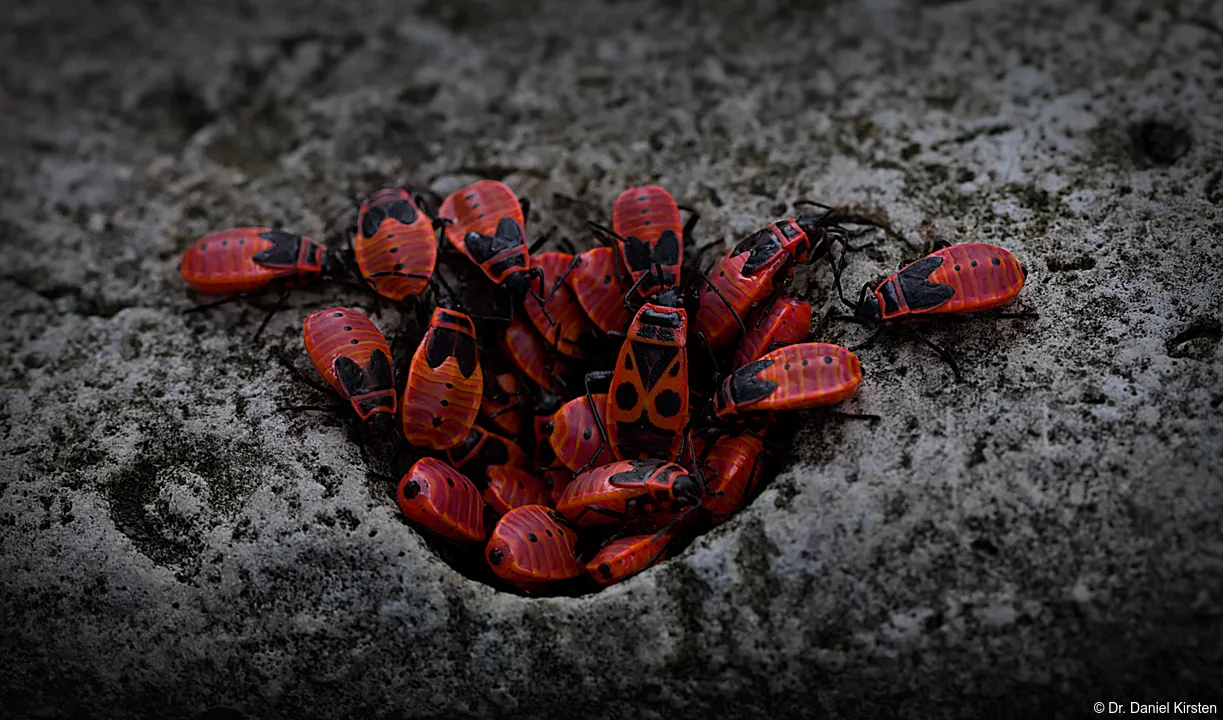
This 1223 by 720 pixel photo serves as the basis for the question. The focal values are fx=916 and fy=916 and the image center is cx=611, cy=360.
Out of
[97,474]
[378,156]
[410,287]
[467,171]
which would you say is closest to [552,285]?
[410,287]

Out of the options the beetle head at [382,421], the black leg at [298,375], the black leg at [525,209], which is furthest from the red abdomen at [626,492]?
the black leg at [525,209]

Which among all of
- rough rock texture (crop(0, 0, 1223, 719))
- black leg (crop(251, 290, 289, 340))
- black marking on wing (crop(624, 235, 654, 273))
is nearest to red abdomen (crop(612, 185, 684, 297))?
black marking on wing (crop(624, 235, 654, 273))

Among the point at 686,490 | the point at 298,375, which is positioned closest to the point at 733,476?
the point at 686,490

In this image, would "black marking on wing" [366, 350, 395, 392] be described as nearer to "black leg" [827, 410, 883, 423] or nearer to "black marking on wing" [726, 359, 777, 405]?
"black marking on wing" [726, 359, 777, 405]

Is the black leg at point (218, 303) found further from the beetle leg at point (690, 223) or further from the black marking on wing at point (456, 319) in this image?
the beetle leg at point (690, 223)

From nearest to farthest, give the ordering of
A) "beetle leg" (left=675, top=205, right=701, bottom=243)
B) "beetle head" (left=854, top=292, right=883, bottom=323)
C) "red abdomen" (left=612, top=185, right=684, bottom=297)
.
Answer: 1. "beetle head" (left=854, top=292, right=883, bottom=323)
2. "red abdomen" (left=612, top=185, right=684, bottom=297)
3. "beetle leg" (left=675, top=205, right=701, bottom=243)
